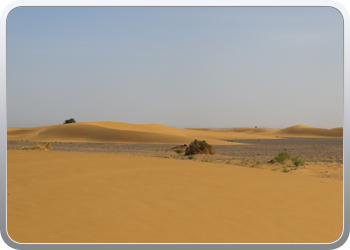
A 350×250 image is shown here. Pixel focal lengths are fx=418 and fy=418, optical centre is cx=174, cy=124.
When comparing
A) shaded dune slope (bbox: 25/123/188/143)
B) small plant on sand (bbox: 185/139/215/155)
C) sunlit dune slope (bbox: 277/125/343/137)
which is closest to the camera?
small plant on sand (bbox: 185/139/215/155)

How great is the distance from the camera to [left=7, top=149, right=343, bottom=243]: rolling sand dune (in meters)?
8.02

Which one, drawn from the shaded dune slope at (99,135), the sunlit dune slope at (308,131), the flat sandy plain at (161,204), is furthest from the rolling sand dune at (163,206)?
the sunlit dune slope at (308,131)

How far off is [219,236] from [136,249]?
5.60 ft

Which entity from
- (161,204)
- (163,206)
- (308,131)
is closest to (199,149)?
(161,204)

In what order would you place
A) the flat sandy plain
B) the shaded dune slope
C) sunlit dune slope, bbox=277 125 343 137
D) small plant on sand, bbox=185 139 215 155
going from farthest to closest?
sunlit dune slope, bbox=277 125 343 137, the shaded dune slope, small plant on sand, bbox=185 139 215 155, the flat sandy plain

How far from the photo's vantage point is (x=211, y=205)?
33.1 ft

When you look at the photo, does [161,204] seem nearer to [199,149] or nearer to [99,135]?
[199,149]

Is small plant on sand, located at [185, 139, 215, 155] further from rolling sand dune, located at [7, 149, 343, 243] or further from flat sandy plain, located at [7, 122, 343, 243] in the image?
rolling sand dune, located at [7, 149, 343, 243]

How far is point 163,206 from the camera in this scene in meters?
9.76

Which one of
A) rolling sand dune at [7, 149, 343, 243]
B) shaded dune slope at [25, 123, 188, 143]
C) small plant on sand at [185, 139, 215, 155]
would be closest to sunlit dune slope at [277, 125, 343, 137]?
shaded dune slope at [25, 123, 188, 143]

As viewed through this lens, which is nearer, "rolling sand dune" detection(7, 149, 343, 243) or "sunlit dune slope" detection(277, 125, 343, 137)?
→ "rolling sand dune" detection(7, 149, 343, 243)

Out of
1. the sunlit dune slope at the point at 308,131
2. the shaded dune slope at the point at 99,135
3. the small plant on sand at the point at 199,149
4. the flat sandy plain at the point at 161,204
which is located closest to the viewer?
the flat sandy plain at the point at 161,204

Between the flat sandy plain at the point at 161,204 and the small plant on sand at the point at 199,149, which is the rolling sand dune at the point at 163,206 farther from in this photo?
the small plant on sand at the point at 199,149

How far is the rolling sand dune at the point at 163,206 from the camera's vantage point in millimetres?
8016
